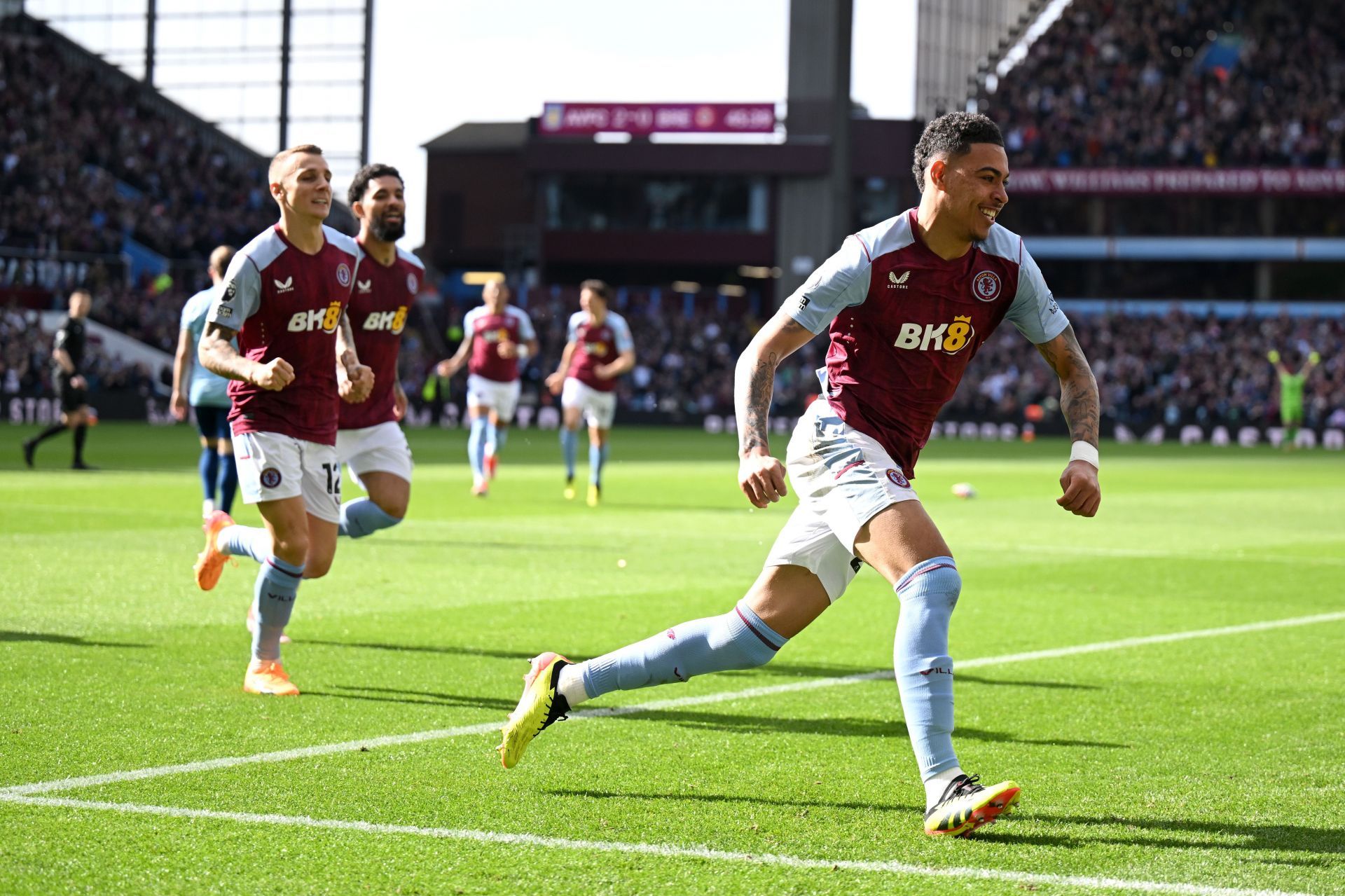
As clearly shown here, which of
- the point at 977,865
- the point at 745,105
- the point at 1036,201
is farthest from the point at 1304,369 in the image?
the point at 977,865

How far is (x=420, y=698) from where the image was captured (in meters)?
6.86

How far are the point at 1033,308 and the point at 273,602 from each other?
3.42 meters

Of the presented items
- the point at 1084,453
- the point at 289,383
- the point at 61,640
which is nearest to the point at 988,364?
the point at 61,640

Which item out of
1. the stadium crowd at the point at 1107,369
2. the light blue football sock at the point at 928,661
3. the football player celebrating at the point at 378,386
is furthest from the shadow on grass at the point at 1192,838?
the stadium crowd at the point at 1107,369

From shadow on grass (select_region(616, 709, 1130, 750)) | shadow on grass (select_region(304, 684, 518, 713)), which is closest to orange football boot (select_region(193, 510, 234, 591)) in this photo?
shadow on grass (select_region(304, 684, 518, 713))

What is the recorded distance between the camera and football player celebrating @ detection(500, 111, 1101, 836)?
16.2ft

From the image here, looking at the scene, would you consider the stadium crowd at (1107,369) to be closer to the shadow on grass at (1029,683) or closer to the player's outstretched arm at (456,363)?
the player's outstretched arm at (456,363)

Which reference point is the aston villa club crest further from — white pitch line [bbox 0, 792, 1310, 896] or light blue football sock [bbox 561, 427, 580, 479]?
light blue football sock [bbox 561, 427, 580, 479]

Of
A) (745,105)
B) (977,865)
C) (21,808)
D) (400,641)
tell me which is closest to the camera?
(977,865)

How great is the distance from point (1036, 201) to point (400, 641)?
51280 mm

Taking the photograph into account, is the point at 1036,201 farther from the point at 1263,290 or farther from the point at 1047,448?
the point at 1047,448

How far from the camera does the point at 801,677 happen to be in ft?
25.0

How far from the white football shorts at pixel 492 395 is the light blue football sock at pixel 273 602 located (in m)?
12.2

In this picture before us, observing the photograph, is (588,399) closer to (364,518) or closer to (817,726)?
(364,518)
